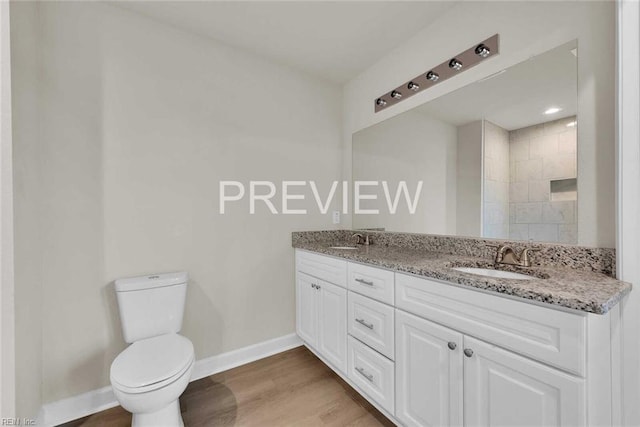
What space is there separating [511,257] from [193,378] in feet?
7.02

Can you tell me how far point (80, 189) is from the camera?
4.98ft

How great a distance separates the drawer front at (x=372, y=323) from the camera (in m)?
1.36

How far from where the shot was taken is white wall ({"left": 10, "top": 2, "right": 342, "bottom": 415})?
4.84ft

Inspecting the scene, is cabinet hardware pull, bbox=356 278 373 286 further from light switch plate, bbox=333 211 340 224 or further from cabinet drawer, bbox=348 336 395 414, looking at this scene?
light switch plate, bbox=333 211 340 224

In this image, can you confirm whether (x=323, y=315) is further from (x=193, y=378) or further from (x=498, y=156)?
(x=498, y=156)

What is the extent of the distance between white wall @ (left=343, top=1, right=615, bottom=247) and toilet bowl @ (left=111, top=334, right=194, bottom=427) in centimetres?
196

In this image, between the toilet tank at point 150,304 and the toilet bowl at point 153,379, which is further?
the toilet tank at point 150,304

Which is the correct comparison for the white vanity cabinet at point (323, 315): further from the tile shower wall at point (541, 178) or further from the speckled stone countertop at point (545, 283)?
the tile shower wall at point (541, 178)

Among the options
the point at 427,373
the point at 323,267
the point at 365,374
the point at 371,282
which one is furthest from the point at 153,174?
the point at 427,373

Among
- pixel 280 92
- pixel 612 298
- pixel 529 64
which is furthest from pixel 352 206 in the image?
pixel 612 298

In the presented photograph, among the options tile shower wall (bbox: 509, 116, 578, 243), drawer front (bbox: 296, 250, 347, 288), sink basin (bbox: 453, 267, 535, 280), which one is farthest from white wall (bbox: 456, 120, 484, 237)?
drawer front (bbox: 296, 250, 347, 288)

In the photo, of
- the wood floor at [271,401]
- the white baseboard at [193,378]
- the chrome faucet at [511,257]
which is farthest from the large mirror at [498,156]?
the white baseboard at [193,378]

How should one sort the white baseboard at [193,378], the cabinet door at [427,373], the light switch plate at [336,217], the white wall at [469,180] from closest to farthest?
the cabinet door at [427,373], the white baseboard at [193,378], the white wall at [469,180], the light switch plate at [336,217]

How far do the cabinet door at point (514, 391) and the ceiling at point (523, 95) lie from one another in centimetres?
114
